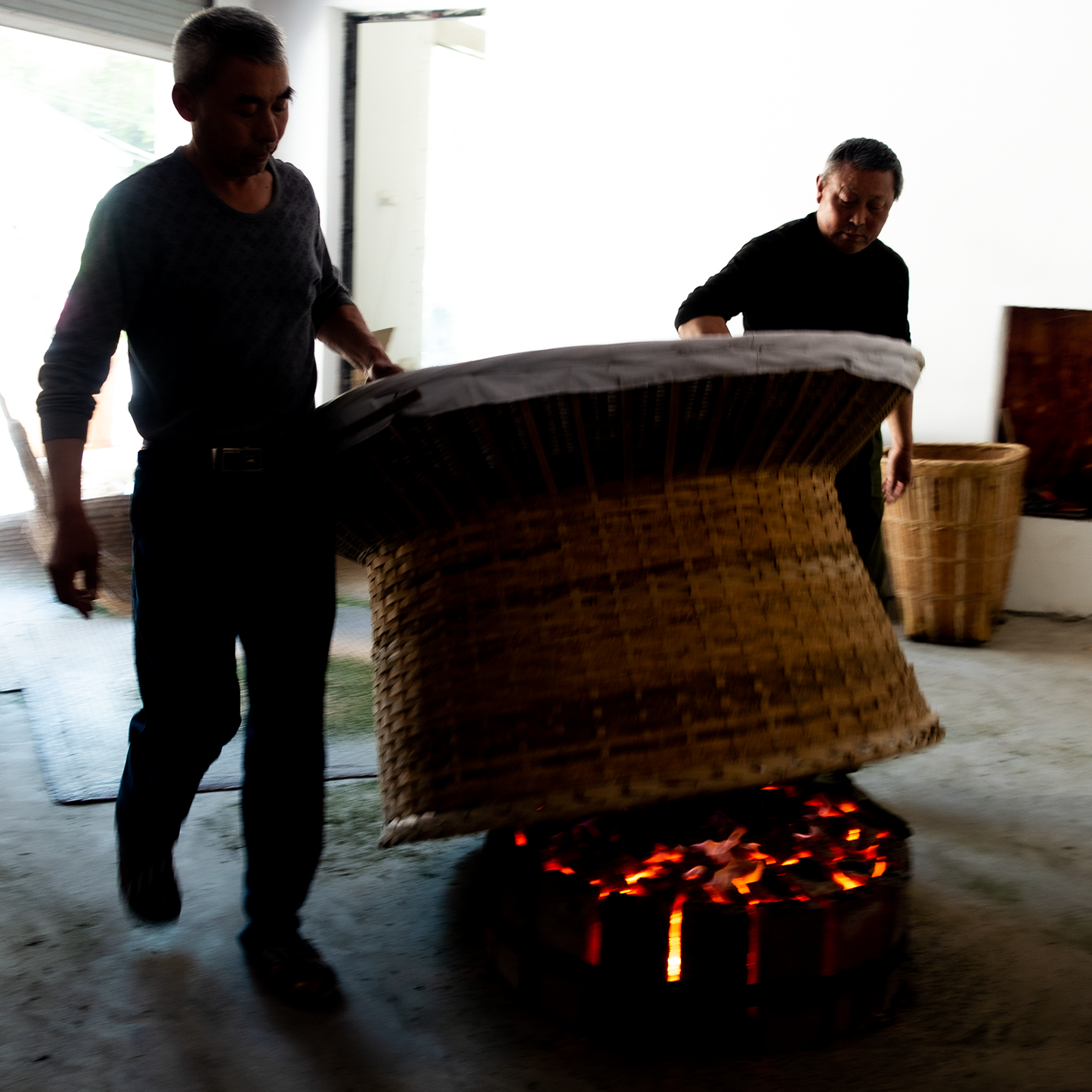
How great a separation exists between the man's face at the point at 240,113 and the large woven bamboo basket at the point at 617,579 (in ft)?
1.15

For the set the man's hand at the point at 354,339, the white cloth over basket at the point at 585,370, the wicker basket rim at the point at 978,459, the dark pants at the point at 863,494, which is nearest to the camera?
the white cloth over basket at the point at 585,370

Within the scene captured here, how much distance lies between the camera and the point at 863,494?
2.67 m

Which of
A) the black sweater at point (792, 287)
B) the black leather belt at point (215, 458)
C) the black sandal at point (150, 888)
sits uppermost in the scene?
the black sweater at point (792, 287)

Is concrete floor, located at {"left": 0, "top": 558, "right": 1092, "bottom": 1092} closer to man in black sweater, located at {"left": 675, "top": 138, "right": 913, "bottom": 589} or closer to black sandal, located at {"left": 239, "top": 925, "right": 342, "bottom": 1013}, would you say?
black sandal, located at {"left": 239, "top": 925, "right": 342, "bottom": 1013}

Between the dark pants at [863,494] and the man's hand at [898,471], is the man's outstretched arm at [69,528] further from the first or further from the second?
the man's hand at [898,471]

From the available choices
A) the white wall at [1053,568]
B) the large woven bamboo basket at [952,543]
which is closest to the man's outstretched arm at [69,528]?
the large woven bamboo basket at [952,543]

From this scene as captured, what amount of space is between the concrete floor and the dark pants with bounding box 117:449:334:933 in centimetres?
19

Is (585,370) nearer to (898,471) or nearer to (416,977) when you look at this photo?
(416,977)

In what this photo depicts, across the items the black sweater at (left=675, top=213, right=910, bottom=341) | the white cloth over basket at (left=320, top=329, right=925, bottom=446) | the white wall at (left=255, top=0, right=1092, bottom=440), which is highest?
the white wall at (left=255, top=0, right=1092, bottom=440)

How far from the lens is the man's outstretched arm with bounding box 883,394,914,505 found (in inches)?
111

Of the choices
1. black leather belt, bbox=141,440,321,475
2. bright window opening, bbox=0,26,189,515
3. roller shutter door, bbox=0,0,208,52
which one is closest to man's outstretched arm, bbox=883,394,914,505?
black leather belt, bbox=141,440,321,475

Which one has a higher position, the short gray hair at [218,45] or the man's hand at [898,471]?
the short gray hair at [218,45]

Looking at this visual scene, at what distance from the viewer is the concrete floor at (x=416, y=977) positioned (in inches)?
63.3

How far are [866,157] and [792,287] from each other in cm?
30
